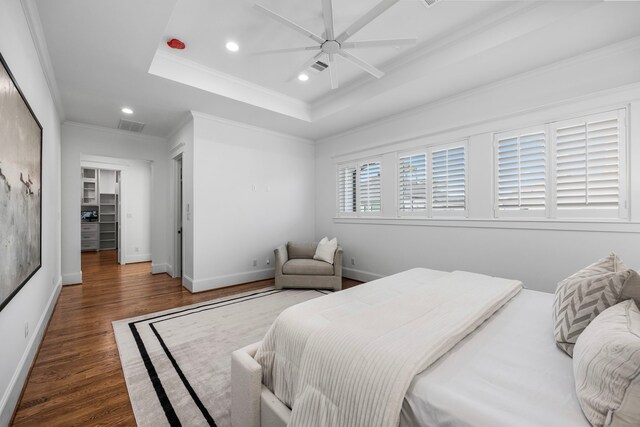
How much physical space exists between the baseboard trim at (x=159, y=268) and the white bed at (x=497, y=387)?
5757mm

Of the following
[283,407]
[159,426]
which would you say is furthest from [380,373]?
[159,426]

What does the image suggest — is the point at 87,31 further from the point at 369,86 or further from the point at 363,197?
the point at 363,197

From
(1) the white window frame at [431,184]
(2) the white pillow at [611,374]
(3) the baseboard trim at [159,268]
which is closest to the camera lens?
(2) the white pillow at [611,374]

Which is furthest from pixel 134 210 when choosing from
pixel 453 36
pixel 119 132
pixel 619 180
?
pixel 619 180

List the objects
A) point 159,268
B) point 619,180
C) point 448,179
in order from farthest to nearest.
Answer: point 159,268 → point 448,179 → point 619,180

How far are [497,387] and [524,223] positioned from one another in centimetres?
278

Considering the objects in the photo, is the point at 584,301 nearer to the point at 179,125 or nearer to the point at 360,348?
the point at 360,348

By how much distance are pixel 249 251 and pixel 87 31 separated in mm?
3403

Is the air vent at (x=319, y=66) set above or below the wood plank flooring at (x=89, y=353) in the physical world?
above

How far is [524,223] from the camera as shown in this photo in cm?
312

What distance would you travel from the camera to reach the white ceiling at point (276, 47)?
89.9 inches

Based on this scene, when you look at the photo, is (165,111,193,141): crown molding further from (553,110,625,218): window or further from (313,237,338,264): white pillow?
(553,110,625,218): window

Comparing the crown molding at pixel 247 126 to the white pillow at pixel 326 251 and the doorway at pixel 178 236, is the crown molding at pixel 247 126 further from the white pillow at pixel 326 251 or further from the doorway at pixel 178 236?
the white pillow at pixel 326 251

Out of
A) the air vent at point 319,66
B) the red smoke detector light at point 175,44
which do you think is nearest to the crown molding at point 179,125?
the red smoke detector light at point 175,44
